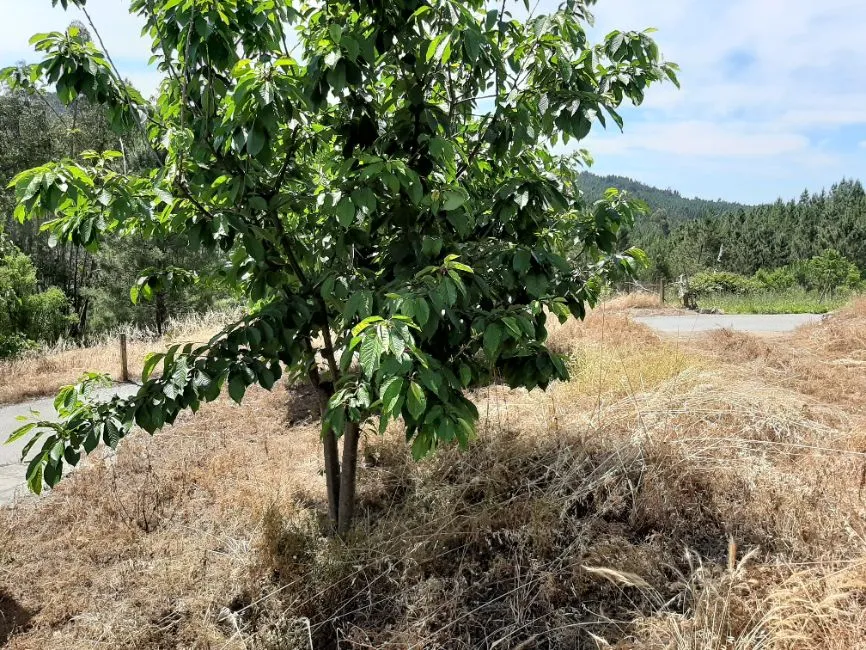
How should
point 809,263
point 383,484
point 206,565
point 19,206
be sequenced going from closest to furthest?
point 19,206 < point 206,565 < point 383,484 < point 809,263

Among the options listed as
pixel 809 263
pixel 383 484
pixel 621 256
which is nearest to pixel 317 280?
pixel 621 256

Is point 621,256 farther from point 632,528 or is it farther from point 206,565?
point 206,565

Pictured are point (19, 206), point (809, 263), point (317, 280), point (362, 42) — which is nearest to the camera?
point (19, 206)

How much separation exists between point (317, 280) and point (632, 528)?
2175mm

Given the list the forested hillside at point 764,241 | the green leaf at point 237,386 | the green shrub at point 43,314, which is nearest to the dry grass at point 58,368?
the green shrub at point 43,314

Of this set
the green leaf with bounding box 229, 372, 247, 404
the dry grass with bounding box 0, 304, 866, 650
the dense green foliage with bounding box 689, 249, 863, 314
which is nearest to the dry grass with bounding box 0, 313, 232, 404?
the dry grass with bounding box 0, 304, 866, 650

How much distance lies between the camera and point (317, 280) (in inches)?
93.9

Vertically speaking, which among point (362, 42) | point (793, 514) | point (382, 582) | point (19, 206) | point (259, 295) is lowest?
point (382, 582)

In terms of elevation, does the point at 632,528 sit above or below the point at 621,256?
below

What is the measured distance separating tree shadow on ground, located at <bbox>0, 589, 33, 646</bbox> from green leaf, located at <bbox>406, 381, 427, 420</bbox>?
8.41ft

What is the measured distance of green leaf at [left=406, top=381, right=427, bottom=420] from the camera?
1.54 m

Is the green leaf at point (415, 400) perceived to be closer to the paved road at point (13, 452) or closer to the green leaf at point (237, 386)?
the green leaf at point (237, 386)

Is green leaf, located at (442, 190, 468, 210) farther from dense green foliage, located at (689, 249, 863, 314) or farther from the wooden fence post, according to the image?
dense green foliage, located at (689, 249, 863, 314)

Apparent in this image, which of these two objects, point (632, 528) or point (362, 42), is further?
point (632, 528)
